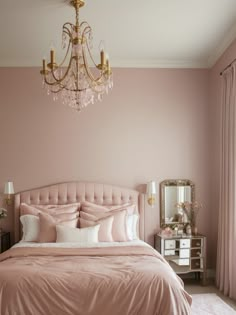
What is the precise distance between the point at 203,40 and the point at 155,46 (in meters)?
0.66

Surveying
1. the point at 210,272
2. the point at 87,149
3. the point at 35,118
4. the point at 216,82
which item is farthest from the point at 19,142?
the point at 210,272

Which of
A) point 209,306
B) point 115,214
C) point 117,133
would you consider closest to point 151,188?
point 115,214

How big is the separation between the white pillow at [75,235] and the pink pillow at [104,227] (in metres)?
0.11

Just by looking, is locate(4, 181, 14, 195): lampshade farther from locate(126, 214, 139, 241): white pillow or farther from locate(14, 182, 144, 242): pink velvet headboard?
locate(126, 214, 139, 241): white pillow

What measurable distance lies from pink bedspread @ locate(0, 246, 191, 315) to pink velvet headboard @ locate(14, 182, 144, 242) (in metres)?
1.90

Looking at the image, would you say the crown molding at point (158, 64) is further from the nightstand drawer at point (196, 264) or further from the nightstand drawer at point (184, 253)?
the nightstand drawer at point (196, 264)

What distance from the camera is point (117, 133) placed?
5.48 m

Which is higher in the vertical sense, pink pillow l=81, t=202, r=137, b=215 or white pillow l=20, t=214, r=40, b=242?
pink pillow l=81, t=202, r=137, b=215

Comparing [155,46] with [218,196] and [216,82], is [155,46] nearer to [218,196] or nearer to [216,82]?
[216,82]

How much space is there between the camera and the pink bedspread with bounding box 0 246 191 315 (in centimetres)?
302

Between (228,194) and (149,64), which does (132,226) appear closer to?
(228,194)

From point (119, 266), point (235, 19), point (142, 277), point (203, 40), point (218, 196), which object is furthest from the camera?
point (218, 196)

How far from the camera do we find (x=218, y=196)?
533cm

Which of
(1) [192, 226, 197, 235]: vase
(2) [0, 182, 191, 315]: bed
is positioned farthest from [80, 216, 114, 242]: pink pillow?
(1) [192, 226, 197, 235]: vase
